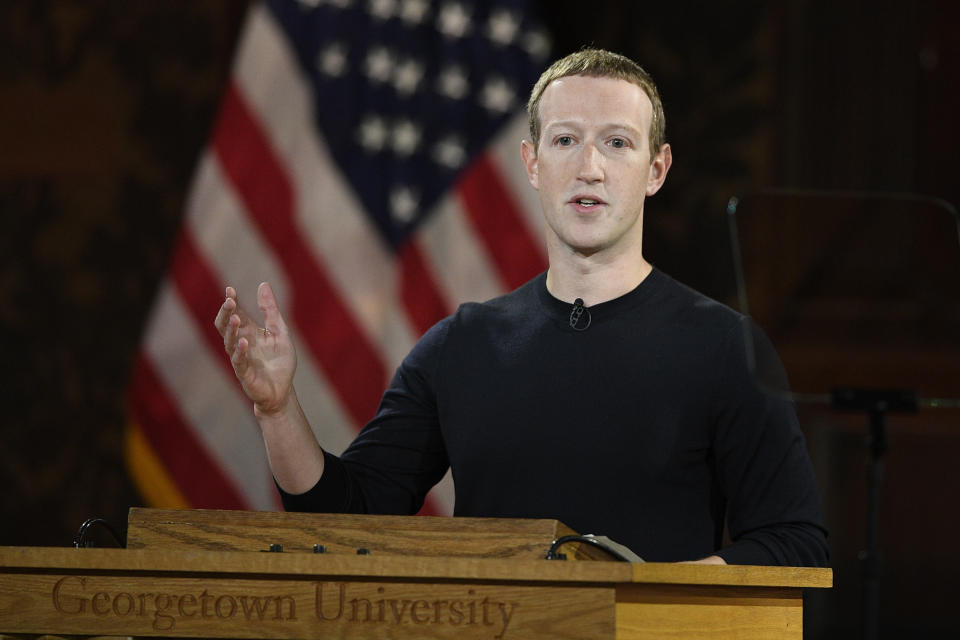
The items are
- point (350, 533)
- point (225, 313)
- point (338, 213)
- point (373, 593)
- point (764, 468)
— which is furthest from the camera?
point (338, 213)

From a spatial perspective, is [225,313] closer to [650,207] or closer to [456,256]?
[456,256]

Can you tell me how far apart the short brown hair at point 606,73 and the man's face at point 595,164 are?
1 cm

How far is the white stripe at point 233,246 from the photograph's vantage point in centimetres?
362

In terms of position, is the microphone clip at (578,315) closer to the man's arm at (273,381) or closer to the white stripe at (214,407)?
the man's arm at (273,381)

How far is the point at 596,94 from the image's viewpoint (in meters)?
1.95

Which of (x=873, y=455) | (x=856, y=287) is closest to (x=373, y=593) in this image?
(x=873, y=455)

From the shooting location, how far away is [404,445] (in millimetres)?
2039

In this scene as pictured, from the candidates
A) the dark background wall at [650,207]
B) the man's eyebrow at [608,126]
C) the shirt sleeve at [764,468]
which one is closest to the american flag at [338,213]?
the dark background wall at [650,207]

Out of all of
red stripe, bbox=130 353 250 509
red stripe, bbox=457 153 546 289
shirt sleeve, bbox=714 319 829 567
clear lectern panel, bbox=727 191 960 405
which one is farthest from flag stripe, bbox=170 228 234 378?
shirt sleeve, bbox=714 319 829 567

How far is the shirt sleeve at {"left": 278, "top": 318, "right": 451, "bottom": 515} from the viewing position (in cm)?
202

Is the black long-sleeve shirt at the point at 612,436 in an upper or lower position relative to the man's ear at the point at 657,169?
lower

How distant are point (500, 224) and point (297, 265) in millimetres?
597

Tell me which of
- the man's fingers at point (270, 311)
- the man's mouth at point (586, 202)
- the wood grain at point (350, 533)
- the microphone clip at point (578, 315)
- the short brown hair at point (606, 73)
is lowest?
the wood grain at point (350, 533)

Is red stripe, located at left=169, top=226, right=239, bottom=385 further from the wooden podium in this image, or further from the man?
the wooden podium
